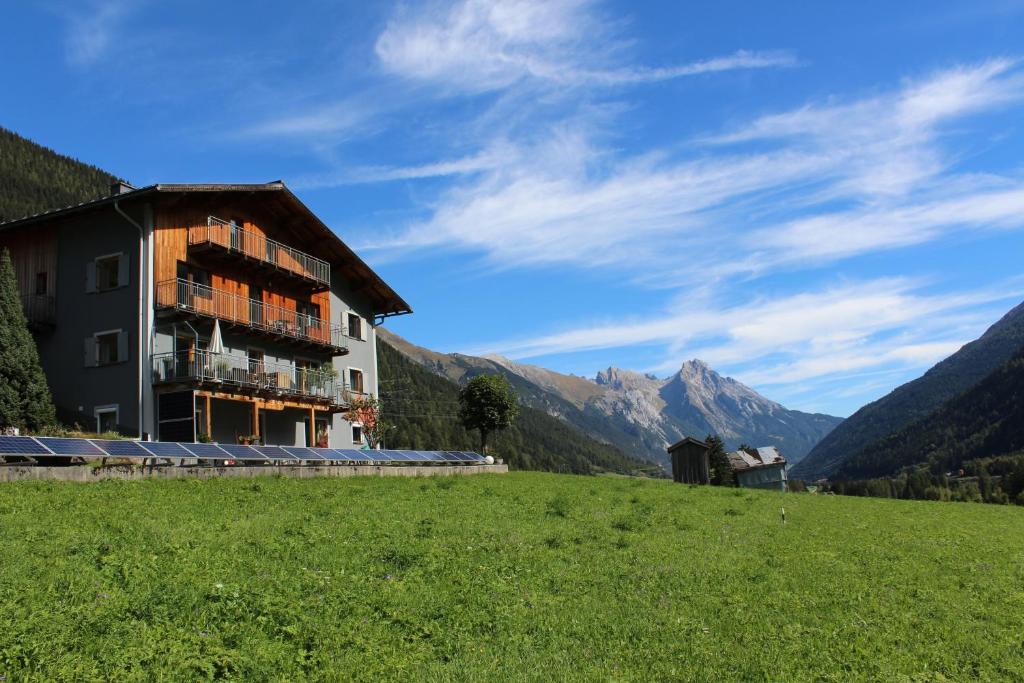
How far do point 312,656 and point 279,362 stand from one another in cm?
3325

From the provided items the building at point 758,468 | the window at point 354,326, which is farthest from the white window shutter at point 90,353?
the building at point 758,468

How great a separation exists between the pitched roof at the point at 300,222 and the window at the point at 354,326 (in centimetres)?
178

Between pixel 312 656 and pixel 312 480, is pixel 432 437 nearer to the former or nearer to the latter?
pixel 312 480

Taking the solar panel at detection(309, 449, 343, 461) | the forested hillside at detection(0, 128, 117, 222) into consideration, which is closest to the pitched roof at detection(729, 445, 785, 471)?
the solar panel at detection(309, 449, 343, 461)

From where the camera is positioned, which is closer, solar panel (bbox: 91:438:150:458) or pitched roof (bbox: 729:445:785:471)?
solar panel (bbox: 91:438:150:458)

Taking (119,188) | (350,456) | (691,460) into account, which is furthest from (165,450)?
(691,460)

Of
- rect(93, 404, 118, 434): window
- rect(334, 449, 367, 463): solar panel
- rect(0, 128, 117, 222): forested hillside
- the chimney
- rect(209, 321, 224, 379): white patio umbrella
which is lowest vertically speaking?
rect(334, 449, 367, 463): solar panel

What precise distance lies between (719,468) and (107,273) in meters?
55.1

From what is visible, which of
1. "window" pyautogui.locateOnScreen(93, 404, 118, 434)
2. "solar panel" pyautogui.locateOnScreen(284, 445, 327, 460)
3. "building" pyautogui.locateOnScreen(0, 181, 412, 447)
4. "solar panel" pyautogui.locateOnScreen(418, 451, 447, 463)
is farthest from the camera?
"solar panel" pyautogui.locateOnScreen(418, 451, 447, 463)

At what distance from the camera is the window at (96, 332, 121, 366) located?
33562 millimetres

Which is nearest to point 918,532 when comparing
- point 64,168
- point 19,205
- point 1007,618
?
point 1007,618

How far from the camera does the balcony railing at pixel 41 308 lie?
3494cm

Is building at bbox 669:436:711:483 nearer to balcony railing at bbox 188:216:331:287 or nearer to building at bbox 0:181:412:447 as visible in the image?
building at bbox 0:181:412:447

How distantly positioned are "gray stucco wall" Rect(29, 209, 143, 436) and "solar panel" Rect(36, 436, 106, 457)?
11.8 meters
